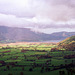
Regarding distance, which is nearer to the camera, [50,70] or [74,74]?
[74,74]

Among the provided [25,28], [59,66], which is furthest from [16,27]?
[59,66]

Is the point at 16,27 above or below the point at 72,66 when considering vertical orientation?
above

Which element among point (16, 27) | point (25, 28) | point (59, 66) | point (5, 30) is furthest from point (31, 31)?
point (59, 66)

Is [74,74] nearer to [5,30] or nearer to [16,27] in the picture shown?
[5,30]

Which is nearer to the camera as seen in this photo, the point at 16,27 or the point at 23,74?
the point at 23,74

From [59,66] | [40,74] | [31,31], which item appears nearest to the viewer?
[40,74]

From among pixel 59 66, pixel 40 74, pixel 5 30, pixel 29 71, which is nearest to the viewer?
pixel 40 74

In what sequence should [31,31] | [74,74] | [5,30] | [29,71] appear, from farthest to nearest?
[31,31] → [5,30] → [29,71] → [74,74]

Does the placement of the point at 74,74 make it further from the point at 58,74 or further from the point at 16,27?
the point at 16,27

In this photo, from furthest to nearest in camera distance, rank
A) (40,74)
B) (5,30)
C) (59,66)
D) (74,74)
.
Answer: (5,30)
(59,66)
(40,74)
(74,74)

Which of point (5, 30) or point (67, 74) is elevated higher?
point (5, 30)
